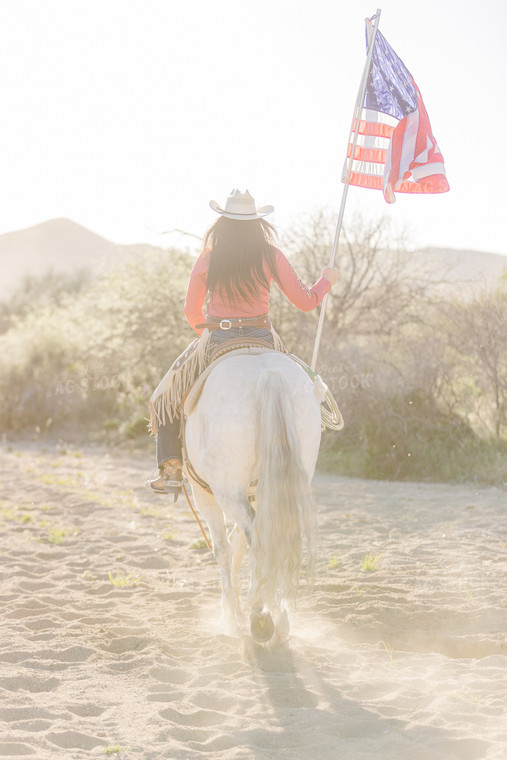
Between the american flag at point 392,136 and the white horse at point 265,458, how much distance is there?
8.32 feet

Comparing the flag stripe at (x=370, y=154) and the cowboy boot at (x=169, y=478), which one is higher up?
the flag stripe at (x=370, y=154)

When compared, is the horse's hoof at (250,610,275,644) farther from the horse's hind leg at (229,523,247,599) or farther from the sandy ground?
the horse's hind leg at (229,523,247,599)

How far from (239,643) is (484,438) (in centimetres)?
799

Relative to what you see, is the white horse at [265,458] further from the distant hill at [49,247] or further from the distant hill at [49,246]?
the distant hill at [49,246]

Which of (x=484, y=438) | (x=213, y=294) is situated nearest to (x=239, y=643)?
(x=213, y=294)

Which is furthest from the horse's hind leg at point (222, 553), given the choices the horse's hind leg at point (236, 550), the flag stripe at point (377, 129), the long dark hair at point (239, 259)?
the flag stripe at point (377, 129)

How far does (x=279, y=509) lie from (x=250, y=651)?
1.09 meters

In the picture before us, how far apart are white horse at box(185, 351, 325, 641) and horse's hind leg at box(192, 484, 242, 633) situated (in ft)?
1.36

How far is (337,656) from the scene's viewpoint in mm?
4691

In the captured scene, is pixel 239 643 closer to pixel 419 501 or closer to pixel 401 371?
pixel 419 501

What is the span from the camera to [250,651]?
4797 mm

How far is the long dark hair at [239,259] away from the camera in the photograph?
489 cm

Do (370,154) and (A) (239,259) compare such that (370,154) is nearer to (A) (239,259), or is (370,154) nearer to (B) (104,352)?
(A) (239,259)

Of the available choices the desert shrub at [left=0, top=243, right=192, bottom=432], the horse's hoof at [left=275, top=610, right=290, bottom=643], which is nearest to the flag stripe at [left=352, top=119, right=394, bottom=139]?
the horse's hoof at [left=275, top=610, right=290, bottom=643]
